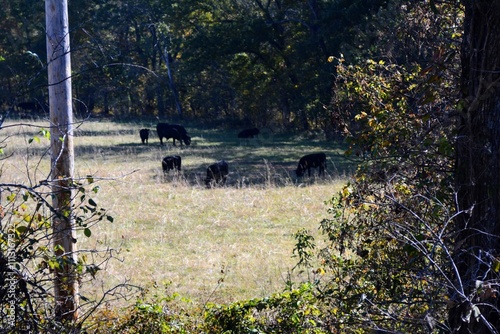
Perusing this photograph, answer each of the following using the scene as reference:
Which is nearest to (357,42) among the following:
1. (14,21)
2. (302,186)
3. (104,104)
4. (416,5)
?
(302,186)

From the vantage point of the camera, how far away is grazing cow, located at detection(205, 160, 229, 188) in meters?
18.7

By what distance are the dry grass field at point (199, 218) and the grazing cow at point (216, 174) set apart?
0.21 meters

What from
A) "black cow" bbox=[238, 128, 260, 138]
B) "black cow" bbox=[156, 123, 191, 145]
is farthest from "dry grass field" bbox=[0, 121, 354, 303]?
"black cow" bbox=[238, 128, 260, 138]

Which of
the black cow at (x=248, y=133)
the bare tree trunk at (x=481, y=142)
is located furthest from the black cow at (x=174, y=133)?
the bare tree trunk at (x=481, y=142)

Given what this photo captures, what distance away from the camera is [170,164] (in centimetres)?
2136

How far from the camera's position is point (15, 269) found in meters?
4.14

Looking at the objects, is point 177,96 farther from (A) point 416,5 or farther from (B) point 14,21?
(A) point 416,5

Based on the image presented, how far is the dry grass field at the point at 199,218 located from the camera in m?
9.62

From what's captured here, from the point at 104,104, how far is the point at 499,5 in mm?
52745

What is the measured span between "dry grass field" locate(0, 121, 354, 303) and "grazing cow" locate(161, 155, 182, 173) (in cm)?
32

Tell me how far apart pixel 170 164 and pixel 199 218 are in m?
7.19

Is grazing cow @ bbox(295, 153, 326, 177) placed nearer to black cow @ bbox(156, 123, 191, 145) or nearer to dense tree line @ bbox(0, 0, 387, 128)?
dense tree line @ bbox(0, 0, 387, 128)

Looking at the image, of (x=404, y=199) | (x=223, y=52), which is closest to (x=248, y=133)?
(x=223, y=52)

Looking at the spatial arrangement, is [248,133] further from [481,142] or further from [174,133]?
[481,142]
